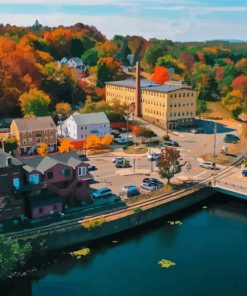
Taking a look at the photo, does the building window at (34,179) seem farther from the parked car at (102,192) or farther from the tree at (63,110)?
the tree at (63,110)

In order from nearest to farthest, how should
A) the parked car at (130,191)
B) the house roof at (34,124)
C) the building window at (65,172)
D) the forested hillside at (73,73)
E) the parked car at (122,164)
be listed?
the building window at (65,172) < the parked car at (130,191) < the parked car at (122,164) < the house roof at (34,124) < the forested hillside at (73,73)

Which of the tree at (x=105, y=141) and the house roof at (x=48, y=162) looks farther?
the tree at (x=105, y=141)

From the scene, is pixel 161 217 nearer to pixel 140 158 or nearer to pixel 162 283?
pixel 162 283

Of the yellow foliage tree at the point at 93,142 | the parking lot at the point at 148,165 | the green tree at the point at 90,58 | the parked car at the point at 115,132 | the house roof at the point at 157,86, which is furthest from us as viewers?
the green tree at the point at 90,58

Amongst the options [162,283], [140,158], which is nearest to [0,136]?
[140,158]

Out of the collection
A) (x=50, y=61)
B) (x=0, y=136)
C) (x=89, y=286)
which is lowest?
(x=89, y=286)

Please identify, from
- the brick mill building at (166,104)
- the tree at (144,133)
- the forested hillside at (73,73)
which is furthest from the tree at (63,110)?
the tree at (144,133)

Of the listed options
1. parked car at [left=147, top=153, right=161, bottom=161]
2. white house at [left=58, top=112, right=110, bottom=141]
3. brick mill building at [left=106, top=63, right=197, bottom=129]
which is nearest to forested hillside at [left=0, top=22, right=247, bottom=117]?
white house at [left=58, top=112, right=110, bottom=141]
